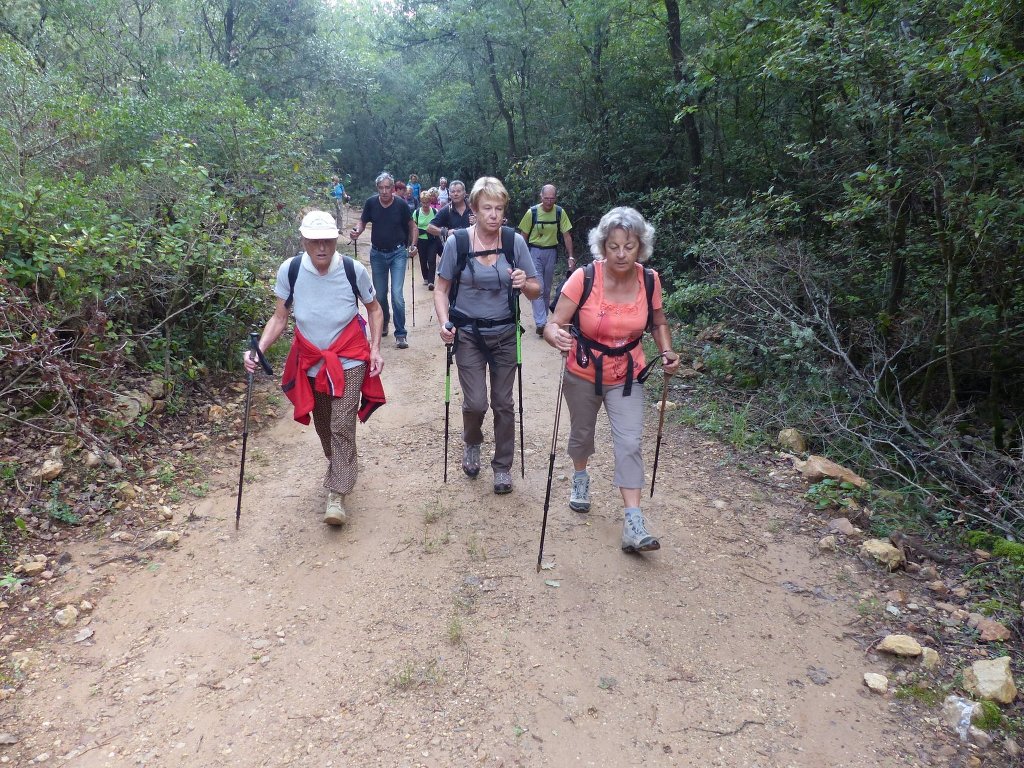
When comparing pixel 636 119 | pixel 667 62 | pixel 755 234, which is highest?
pixel 667 62

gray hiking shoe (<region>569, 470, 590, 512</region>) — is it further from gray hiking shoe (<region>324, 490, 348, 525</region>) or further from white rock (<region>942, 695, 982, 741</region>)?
white rock (<region>942, 695, 982, 741</region>)

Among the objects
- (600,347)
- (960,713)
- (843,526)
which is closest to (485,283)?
(600,347)

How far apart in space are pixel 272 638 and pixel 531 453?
285 cm

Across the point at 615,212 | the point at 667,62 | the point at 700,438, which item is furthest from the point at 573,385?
the point at 667,62

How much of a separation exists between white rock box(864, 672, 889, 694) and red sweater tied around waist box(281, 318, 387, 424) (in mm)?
3327

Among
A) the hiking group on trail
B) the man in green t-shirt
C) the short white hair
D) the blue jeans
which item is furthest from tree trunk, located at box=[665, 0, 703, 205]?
the short white hair

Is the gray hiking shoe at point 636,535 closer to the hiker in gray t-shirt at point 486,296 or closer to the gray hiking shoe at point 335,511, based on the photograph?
the hiker in gray t-shirt at point 486,296

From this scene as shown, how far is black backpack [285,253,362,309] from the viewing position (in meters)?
4.27

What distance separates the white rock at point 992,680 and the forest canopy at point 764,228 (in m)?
1.52

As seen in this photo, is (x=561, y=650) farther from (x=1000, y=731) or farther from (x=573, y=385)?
(x=1000, y=731)

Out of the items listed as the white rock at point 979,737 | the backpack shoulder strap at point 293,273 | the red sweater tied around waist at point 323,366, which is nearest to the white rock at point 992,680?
the white rock at point 979,737

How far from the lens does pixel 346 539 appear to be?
442 cm

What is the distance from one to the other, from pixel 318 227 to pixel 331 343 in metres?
0.74

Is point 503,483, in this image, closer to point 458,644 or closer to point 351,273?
point 458,644
